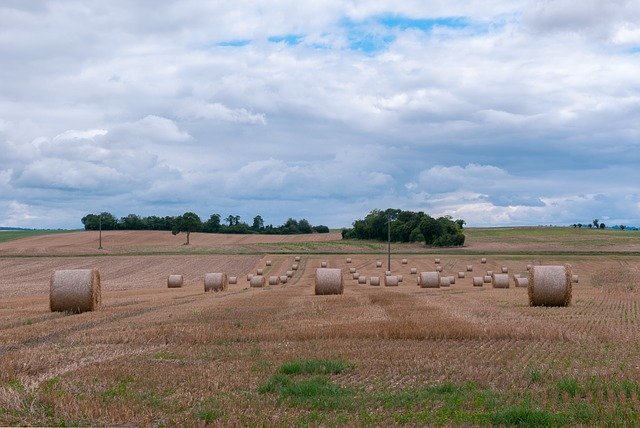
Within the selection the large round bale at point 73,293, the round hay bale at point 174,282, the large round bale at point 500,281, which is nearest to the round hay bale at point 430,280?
the large round bale at point 500,281

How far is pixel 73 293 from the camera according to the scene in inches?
979

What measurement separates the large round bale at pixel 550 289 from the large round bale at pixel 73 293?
14082 millimetres

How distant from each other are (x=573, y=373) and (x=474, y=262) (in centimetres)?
6149

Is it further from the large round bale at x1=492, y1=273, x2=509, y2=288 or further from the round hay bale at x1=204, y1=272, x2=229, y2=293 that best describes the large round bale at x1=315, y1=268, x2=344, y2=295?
the large round bale at x1=492, y1=273, x2=509, y2=288

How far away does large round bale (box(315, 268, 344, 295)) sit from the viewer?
35.1m

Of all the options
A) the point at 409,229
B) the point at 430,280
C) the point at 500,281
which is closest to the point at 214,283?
the point at 430,280

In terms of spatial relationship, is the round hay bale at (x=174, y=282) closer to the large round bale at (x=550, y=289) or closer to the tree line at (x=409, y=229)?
the large round bale at (x=550, y=289)

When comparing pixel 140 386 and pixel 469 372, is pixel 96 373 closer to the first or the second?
pixel 140 386

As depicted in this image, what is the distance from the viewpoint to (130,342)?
1551cm

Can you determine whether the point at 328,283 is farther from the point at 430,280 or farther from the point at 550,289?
the point at 550,289

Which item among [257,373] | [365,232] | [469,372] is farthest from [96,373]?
[365,232]

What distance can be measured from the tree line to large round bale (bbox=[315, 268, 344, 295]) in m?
53.2

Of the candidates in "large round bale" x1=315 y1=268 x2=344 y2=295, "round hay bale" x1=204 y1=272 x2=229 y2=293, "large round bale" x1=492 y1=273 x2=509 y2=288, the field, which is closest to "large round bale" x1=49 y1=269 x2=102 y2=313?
the field

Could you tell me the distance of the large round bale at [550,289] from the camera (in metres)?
27.0
